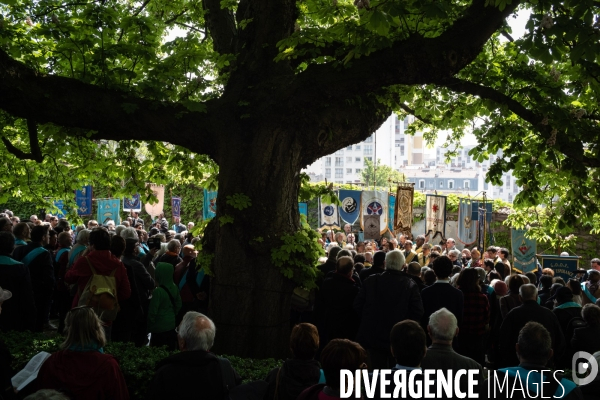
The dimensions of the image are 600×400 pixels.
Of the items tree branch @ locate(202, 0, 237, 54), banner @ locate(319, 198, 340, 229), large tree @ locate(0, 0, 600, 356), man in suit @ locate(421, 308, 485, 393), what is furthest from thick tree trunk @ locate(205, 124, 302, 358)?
banner @ locate(319, 198, 340, 229)

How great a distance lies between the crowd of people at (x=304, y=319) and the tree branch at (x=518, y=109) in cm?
168

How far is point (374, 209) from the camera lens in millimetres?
A: 21516

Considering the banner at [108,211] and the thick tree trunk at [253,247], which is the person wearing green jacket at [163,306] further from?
the banner at [108,211]

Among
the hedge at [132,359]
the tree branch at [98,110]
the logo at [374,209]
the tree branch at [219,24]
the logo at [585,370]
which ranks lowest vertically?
the hedge at [132,359]

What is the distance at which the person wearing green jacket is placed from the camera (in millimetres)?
7977

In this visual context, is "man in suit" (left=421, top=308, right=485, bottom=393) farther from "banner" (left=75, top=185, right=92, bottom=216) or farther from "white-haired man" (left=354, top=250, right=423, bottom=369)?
"banner" (left=75, top=185, right=92, bottom=216)

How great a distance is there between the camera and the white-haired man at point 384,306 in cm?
729

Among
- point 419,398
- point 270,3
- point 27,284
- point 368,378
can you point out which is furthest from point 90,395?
point 270,3

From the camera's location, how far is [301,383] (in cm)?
413

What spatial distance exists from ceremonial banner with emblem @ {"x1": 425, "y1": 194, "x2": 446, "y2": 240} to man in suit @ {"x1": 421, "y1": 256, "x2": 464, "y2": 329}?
15.2 metres

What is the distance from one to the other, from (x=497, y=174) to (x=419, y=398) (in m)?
5.25

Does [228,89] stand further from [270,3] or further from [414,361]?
[414,361]

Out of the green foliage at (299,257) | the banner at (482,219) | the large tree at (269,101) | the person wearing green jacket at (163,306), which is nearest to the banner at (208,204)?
the banner at (482,219)

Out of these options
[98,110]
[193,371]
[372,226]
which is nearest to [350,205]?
[372,226]
